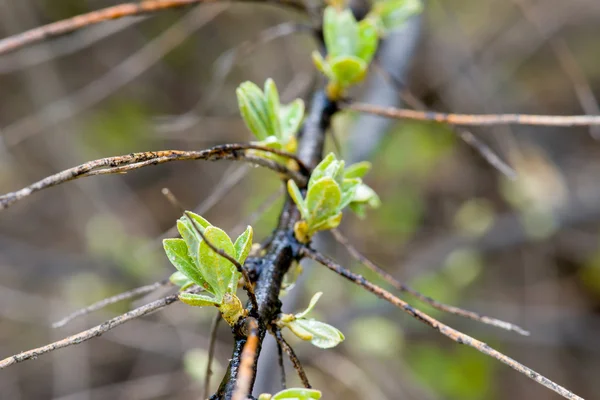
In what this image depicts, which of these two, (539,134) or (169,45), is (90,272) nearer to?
(169,45)

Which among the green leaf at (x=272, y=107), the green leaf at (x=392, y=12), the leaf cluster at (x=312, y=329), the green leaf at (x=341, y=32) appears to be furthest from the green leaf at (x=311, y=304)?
the green leaf at (x=392, y=12)

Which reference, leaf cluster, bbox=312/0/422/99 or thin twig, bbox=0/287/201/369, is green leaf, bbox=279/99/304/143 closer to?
leaf cluster, bbox=312/0/422/99

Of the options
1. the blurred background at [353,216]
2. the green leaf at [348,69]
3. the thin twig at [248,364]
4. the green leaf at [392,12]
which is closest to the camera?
the thin twig at [248,364]

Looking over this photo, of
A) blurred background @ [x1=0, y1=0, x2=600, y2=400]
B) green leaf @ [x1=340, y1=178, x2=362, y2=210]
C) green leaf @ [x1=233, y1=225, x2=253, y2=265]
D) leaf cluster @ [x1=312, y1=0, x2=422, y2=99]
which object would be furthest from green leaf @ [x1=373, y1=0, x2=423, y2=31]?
blurred background @ [x1=0, y1=0, x2=600, y2=400]

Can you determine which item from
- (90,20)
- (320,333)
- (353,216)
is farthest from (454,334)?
(353,216)

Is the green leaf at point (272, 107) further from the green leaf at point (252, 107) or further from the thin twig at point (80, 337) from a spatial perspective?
the thin twig at point (80, 337)

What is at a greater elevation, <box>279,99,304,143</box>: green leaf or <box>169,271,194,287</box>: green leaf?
<box>279,99,304,143</box>: green leaf

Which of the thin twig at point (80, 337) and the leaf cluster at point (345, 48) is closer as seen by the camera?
the thin twig at point (80, 337)

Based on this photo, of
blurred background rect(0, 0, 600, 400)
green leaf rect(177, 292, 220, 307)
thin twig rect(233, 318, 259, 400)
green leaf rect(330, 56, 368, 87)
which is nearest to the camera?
thin twig rect(233, 318, 259, 400)
